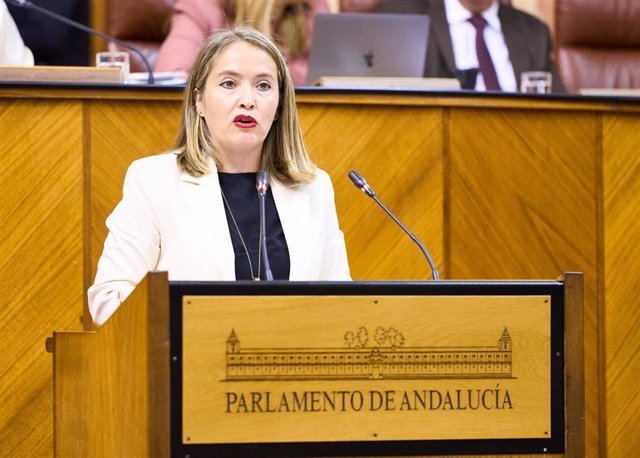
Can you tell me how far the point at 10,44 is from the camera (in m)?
3.64

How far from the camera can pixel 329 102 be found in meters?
3.08

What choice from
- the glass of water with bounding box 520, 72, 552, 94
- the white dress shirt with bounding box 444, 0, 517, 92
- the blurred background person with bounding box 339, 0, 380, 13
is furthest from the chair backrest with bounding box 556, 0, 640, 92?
the glass of water with bounding box 520, 72, 552, 94

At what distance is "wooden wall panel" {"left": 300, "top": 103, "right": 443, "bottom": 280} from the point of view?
3.06 m

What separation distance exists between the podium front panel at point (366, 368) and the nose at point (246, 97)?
779 millimetres

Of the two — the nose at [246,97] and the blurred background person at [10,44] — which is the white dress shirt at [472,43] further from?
the nose at [246,97]

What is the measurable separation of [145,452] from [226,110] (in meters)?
0.94

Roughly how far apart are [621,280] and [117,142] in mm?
1411

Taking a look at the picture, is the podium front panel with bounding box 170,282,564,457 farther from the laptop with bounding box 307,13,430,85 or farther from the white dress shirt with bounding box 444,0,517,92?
the white dress shirt with bounding box 444,0,517,92

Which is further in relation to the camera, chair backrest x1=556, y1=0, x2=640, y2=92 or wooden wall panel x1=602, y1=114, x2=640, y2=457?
chair backrest x1=556, y1=0, x2=640, y2=92

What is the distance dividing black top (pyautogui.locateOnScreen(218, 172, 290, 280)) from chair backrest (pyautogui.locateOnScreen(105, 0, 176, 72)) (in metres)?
1.87

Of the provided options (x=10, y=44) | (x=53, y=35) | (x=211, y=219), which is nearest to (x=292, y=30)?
(x=53, y=35)

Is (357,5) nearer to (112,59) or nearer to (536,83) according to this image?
(536,83)

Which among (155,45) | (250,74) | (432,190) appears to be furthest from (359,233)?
(155,45)

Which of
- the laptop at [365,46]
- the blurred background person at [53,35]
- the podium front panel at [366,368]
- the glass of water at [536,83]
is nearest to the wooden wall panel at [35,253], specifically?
the laptop at [365,46]
